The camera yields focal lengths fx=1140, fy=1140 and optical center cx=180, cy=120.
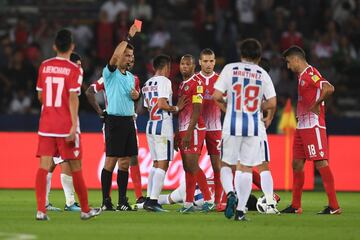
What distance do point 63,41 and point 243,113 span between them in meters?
2.46

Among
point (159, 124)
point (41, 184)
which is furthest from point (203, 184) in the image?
point (41, 184)

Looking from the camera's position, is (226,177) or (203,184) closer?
(226,177)

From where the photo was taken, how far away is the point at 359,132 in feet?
83.5

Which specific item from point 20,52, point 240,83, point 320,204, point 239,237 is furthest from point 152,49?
point 239,237

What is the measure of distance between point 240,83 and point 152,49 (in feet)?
44.9

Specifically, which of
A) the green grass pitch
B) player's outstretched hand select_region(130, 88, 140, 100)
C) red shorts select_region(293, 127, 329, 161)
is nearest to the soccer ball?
the green grass pitch

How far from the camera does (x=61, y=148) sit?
14.1 meters

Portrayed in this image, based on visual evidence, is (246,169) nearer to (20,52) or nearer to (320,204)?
(320,204)

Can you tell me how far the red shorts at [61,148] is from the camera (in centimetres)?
1405

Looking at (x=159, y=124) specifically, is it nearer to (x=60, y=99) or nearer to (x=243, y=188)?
(x=243, y=188)

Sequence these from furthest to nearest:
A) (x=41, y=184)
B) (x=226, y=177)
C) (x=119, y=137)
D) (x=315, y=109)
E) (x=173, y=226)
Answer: (x=119, y=137) < (x=315, y=109) < (x=226, y=177) < (x=41, y=184) < (x=173, y=226)

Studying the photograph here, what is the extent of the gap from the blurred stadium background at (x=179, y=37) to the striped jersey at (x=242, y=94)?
10.4 meters

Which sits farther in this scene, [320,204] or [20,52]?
[20,52]

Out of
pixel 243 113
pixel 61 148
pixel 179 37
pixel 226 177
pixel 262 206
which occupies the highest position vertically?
pixel 179 37
